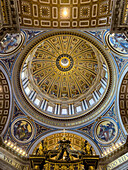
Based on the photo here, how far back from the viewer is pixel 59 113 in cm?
2183

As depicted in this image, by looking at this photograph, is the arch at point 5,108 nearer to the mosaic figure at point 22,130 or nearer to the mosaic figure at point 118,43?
the mosaic figure at point 22,130

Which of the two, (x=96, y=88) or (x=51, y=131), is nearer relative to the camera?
(x=51, y=131)

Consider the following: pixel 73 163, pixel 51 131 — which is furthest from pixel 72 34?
pixel 73 163

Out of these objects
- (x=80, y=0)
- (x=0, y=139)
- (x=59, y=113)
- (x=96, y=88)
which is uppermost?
(x=80, y=0)

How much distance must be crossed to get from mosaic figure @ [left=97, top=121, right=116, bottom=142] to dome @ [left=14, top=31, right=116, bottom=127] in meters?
2.26

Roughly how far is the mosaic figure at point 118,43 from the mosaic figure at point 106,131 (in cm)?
808

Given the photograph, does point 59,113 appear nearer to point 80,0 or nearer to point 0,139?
point 0,139

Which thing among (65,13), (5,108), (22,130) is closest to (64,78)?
(22,130)

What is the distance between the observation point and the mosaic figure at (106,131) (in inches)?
672

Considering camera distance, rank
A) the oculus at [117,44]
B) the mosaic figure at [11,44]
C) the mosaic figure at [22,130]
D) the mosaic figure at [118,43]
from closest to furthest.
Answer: the mosaic figure at [11,44]
the mosaic figure at [118,43]
the oculus at [117,44]
the mosaic figure at [22,130]

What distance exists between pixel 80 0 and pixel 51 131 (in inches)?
551

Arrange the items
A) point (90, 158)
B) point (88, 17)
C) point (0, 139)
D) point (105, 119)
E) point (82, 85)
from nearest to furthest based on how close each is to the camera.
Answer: point (90, 158)
point (88, 17)
point (0, 139)
point (105, 119)
point (82, 85)

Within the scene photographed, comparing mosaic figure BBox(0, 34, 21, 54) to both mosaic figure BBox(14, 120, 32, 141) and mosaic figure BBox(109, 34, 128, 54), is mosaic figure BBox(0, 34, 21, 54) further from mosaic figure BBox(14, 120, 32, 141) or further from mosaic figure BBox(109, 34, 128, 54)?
mosaic figure BBox(109, 34, 128, 54)

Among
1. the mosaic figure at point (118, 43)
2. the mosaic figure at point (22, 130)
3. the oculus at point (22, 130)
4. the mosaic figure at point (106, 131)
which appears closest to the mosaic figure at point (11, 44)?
the oculus at point (22, 130)
